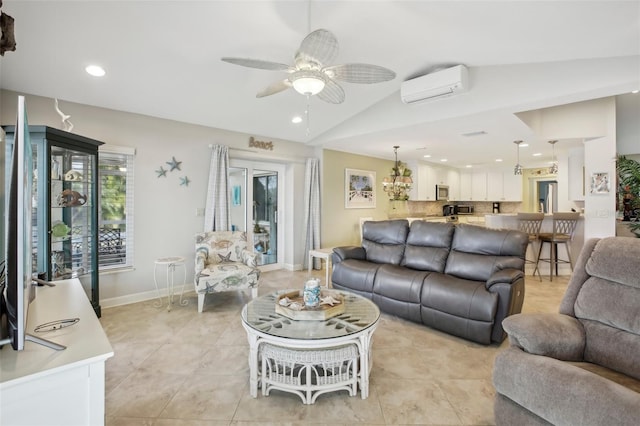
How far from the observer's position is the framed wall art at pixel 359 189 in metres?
6.67

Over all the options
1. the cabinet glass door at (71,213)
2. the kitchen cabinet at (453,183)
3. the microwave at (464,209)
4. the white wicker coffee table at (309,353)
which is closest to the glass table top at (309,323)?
the white wicker coffee table at (309,353)

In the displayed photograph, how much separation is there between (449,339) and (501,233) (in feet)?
4.09

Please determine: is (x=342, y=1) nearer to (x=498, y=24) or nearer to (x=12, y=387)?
(x=498, y=24)

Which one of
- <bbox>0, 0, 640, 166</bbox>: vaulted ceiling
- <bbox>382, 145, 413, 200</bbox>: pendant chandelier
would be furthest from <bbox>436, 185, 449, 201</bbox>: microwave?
<bbox>0, 0, 640, 166</bbox>: vaulted ceiling

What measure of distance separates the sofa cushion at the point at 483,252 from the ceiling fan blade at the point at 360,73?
6.63 ft

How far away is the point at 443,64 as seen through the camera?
351 cm

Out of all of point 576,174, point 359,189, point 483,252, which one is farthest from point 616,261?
point 576,174

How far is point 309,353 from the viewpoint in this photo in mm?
2051

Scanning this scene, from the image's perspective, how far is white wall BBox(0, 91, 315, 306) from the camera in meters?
3.69

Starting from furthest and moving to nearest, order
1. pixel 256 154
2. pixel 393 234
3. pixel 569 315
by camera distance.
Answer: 1. pixel 256 154
2. pixel 393 234
3. pixel 569 315

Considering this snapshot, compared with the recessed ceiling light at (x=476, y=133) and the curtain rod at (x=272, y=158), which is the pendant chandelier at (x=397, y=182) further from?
the curtain rod at (x=272, y=158)

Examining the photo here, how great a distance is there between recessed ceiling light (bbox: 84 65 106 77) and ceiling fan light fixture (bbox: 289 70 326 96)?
205cm

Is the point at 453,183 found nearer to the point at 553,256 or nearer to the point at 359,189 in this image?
the point at 359,189

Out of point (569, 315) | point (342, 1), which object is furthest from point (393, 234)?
point (342, 1)
